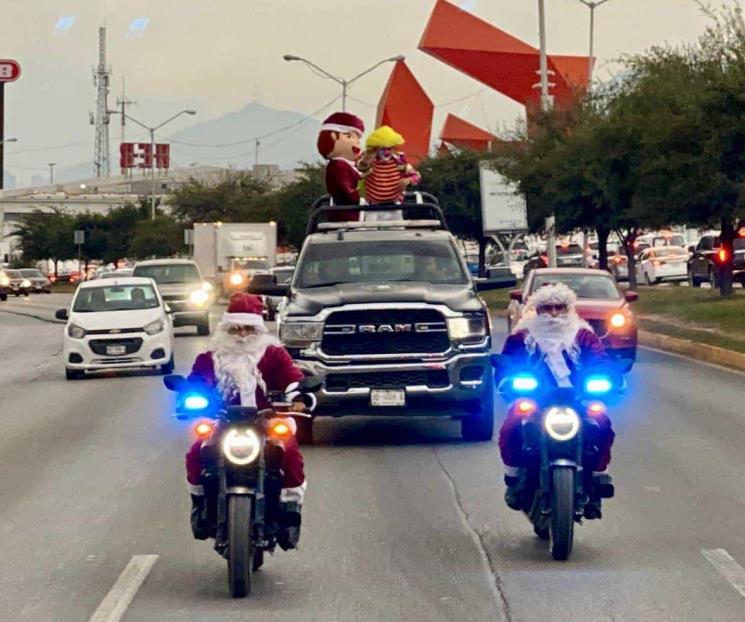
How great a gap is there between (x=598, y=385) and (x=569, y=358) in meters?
0.25

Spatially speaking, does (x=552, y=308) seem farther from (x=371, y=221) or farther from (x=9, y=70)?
(x=9, y=70)

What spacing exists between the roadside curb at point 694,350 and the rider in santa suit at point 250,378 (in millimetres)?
17224

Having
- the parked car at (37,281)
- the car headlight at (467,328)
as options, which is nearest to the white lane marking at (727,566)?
the car headlight at (467,328)

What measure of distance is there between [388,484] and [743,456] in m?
3.61

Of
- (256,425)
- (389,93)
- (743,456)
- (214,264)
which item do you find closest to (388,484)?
(743,456)

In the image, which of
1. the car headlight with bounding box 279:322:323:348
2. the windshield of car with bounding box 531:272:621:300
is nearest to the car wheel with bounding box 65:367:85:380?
the windshield of car with bounding box 531:272:621:300

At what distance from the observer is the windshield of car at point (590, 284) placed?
85.7ft

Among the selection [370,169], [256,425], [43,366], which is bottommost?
[43,366]

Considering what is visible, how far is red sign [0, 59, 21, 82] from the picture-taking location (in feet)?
346

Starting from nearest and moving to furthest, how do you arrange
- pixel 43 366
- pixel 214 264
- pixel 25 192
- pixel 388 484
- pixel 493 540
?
pixel 493 540
pixel 388 484
pixel 43 366
pixel 214 264
pixel 25 192

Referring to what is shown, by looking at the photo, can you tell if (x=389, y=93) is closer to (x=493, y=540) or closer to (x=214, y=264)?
(x=214, y=264)

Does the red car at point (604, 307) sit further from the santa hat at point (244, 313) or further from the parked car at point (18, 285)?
the parked car at point (18, 285)

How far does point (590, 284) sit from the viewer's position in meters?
26.5

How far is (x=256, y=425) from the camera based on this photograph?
8906 millimetres
